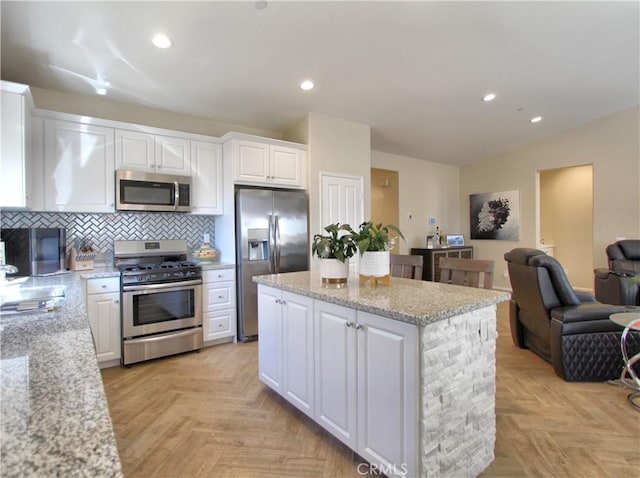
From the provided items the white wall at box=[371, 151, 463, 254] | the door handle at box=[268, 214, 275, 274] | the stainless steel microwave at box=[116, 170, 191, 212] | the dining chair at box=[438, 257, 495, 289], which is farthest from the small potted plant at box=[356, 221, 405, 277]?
the white wall at box=[371, 151, 463, 254]

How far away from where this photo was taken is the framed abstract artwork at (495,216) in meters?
6.58

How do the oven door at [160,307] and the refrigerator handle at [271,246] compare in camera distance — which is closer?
the oven door at [160,307]

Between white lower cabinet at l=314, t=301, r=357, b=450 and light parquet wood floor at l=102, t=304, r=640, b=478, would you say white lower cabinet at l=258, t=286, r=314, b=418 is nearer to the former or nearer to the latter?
white lower cabinet at l=314, t=301, r=357, b=450

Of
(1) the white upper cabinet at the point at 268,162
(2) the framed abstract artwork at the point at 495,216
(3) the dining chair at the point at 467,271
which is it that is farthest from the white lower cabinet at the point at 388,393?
(2) the framed abstract artwork at the point at 495,216

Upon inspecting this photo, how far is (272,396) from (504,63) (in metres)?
3.87

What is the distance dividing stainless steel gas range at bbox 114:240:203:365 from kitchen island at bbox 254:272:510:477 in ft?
5.68

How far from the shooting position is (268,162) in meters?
3.94

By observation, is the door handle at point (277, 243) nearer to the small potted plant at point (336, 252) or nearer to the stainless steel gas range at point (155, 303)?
the stainless steel gas range at point (155, 303)

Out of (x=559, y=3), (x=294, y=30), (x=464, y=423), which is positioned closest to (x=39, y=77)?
(x=294, y=30)

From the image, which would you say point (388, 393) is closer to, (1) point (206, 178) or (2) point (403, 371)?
(2) point (403, 371)

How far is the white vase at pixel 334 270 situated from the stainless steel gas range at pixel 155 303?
6.07 feet

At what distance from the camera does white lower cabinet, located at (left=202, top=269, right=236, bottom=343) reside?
11.6ft

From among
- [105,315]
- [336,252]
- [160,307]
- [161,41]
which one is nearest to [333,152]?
[161,41]

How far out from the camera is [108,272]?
3.01 meters
